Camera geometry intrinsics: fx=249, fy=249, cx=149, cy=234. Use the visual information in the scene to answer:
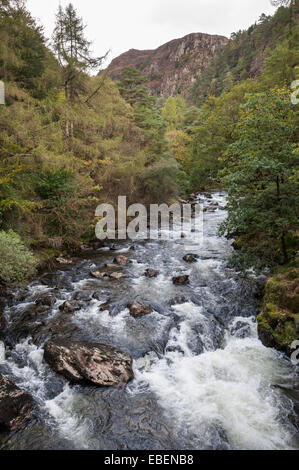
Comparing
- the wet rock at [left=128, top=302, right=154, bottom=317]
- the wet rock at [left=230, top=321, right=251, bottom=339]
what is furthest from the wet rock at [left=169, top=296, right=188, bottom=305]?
the wet rock at [left=230, top=321, right=251, bottom=339]

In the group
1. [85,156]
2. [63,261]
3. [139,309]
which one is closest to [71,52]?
[85,156]

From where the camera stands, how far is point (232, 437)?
4301 mm

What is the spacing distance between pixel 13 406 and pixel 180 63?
146 metres

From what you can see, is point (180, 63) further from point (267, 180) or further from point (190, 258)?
point (267, 180)

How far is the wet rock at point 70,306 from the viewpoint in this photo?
25.5 feet

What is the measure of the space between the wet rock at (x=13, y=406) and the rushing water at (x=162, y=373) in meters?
0.18

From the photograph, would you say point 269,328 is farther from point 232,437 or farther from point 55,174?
point 55,174

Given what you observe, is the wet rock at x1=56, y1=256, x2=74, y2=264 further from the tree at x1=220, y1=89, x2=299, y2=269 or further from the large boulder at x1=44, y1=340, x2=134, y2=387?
the tree at x1=220, y1=89, x2=299, y2=269

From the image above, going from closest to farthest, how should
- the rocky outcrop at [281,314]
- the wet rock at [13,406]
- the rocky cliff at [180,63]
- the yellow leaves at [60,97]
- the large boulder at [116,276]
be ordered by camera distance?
the wet rock at [13,406]
the rocky outcrop at [281,314]
the large boulder at [116,276]
the yellow leaves at [60,97]
the rocky cliff at [180,63]

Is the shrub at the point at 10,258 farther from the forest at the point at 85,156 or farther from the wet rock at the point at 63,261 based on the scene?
the wet rock at the point at 63,261

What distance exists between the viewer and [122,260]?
1190cm

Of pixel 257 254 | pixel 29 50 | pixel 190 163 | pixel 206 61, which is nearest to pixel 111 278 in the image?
pixel 257 254

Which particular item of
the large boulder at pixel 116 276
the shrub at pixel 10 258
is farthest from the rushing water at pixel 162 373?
the shrub at pixel 10 258

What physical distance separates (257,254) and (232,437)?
550 centimetres
